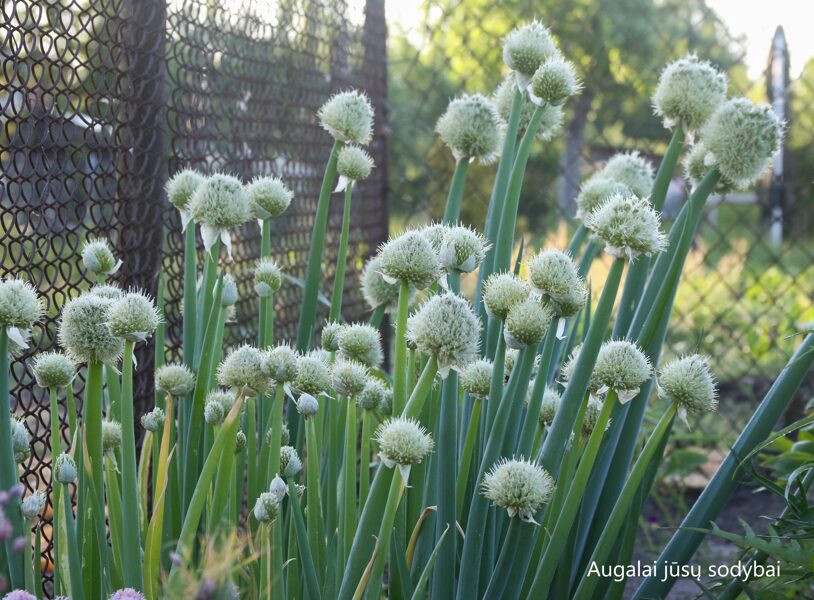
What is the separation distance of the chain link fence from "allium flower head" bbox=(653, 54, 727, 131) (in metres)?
0.67

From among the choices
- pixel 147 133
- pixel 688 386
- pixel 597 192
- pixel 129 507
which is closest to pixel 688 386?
pixel 688 386

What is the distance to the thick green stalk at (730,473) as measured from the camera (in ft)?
3.87

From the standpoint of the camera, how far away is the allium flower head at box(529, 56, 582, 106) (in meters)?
1.29

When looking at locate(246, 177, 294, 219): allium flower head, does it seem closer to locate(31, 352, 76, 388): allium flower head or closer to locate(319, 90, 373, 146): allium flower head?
locate(319, 90, 373, 146): allium flower head

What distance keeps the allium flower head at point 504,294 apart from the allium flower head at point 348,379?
17 cm

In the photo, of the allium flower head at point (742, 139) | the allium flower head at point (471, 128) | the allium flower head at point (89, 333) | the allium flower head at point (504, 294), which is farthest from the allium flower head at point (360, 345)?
the allium flower head at point (742, 139)

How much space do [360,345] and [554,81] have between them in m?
0.47

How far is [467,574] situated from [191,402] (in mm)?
440

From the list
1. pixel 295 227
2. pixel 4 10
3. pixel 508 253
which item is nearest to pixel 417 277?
pixel 508 253

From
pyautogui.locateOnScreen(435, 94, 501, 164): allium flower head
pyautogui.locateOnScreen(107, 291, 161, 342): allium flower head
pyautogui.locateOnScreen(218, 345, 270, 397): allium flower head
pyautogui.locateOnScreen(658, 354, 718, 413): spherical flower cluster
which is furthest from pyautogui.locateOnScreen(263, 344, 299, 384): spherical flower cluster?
pyautogui.locateOnScreen(435, 94, 501, 164): allium flower head

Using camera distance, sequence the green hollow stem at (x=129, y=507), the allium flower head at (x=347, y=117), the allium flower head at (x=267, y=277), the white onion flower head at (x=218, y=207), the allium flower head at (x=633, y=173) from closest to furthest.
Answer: the green hollow stem at (x=129, y=507) < the white onion flower head at (x=218, y=207) < the allium flower head at (x=267, y=277) < the allium flower head at (x=347, y=117) < the allium flower head at (x=633, y=173)

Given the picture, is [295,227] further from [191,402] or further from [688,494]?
[688,494]

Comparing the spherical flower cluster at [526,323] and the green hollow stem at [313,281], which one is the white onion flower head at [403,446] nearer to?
the spherical flower cluster at [526,323]

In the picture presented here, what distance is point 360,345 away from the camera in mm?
1133
